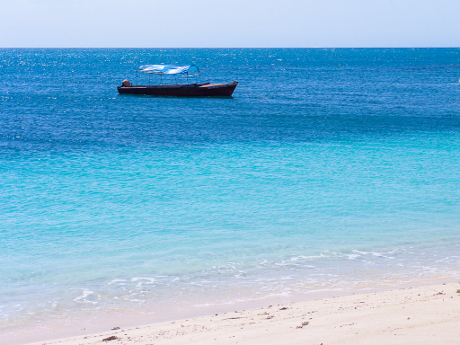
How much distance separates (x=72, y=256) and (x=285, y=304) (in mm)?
5469

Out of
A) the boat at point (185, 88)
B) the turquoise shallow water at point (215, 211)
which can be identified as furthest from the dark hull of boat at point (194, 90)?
the turquoise shallow water at point (215, 211)

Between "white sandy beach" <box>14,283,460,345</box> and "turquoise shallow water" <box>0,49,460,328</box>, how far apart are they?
1146mm

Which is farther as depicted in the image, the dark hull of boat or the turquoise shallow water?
the dark hull of boat

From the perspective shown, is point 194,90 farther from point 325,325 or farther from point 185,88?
point 325,325

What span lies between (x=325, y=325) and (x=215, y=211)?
838cm

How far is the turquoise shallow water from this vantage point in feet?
31.6

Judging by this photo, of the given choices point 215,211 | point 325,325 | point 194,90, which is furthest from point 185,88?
point 325,325

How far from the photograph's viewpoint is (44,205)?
1532 cm

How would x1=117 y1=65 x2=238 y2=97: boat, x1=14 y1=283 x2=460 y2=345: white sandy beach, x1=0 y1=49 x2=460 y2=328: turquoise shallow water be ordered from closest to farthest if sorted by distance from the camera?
x1=14 y1=283 x2=460 y2=345: white sandy beach, x1=0 y1=49 x2=460 y2=328: turquoise shallow water, x1=117 y1=65 x2=238 y2=97: boat

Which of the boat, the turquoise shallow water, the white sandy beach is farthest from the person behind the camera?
the boat

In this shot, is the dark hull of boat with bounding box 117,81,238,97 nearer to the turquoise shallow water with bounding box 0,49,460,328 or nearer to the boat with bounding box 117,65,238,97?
the boat with bounding box 117,65,238,97

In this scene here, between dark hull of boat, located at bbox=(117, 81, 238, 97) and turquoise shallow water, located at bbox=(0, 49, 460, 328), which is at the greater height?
dark hull of boat, located at bbox=(117, 81, 238, 97)

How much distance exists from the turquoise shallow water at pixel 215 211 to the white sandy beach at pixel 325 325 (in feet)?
3.76

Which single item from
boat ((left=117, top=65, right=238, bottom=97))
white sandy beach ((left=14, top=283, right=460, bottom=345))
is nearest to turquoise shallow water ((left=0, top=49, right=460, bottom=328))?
white sandy beach ((left=14, top=283, right=460, bottom=345))
